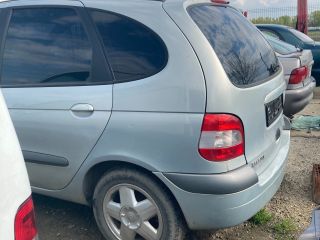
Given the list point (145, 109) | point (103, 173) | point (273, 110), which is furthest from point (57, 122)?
point (273, 110)

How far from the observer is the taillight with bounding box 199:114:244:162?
98.7 inches

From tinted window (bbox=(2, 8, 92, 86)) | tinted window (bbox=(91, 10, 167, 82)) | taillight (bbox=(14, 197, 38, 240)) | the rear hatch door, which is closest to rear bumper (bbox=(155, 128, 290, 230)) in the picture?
the rear hatch door

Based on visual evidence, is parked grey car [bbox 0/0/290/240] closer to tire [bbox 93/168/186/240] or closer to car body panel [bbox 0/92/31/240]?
tire [bbox 93/168/186/240]

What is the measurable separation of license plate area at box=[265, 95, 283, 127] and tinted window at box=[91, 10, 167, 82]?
2.81 ft

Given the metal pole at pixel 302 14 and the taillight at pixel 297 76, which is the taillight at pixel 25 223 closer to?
the taillight at pixel 297 76

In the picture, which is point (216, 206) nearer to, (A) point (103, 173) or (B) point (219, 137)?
(B) point (219, 137)

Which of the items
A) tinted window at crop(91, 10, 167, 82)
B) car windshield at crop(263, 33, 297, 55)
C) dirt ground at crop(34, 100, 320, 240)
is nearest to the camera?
tinted window at crop(91, 10, 167, 82)

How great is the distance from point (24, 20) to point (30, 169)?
116 centimetres

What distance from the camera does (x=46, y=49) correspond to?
3098mm

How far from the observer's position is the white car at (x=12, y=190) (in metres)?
1.46

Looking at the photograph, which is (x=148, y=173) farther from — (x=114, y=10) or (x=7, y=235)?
(x=7, y=235)

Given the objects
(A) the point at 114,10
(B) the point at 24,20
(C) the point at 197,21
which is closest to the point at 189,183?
(C) the point at 197,21

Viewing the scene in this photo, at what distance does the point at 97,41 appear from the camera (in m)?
2.86

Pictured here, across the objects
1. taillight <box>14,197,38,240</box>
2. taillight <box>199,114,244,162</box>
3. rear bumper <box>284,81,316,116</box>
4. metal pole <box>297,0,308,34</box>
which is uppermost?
taillight <box>14,197,38,240</box>
